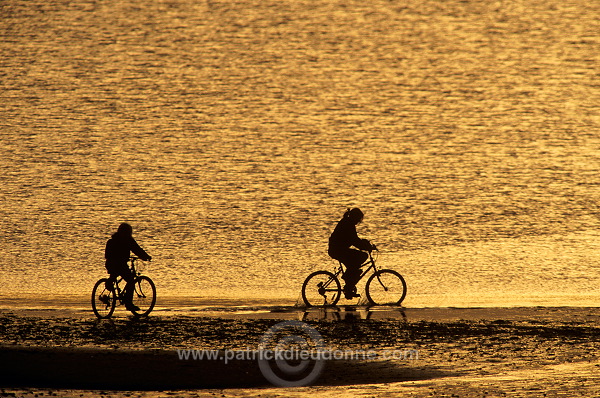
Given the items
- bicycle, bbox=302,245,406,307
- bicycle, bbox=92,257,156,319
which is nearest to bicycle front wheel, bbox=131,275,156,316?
bicycle, bbox=92,257,156,319

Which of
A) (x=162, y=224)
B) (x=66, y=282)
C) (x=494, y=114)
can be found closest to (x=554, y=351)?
(x=66, y=282)

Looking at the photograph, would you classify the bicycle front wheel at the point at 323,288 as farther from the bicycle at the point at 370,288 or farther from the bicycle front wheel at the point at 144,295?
the bicycle front wheel at the point at 144,295

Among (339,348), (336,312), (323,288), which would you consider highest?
(323,288)

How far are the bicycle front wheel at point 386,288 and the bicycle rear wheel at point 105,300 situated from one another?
15.6 feet

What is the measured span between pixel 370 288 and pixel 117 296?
187 inches

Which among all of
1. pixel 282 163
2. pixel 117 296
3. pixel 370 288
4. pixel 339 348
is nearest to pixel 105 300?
pixel 117 296

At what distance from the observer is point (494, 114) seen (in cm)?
7931

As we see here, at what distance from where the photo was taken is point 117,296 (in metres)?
16.5

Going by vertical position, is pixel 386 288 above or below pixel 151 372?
above

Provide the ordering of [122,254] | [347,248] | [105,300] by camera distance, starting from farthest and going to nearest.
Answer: [347,248], [122,254], [105,300]

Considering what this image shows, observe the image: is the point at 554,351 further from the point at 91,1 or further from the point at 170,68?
the point at 91,1

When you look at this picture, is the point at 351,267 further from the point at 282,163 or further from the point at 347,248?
the point at 282,163

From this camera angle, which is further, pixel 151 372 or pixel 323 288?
pixel 323 288

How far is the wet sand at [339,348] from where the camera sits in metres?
10.0
